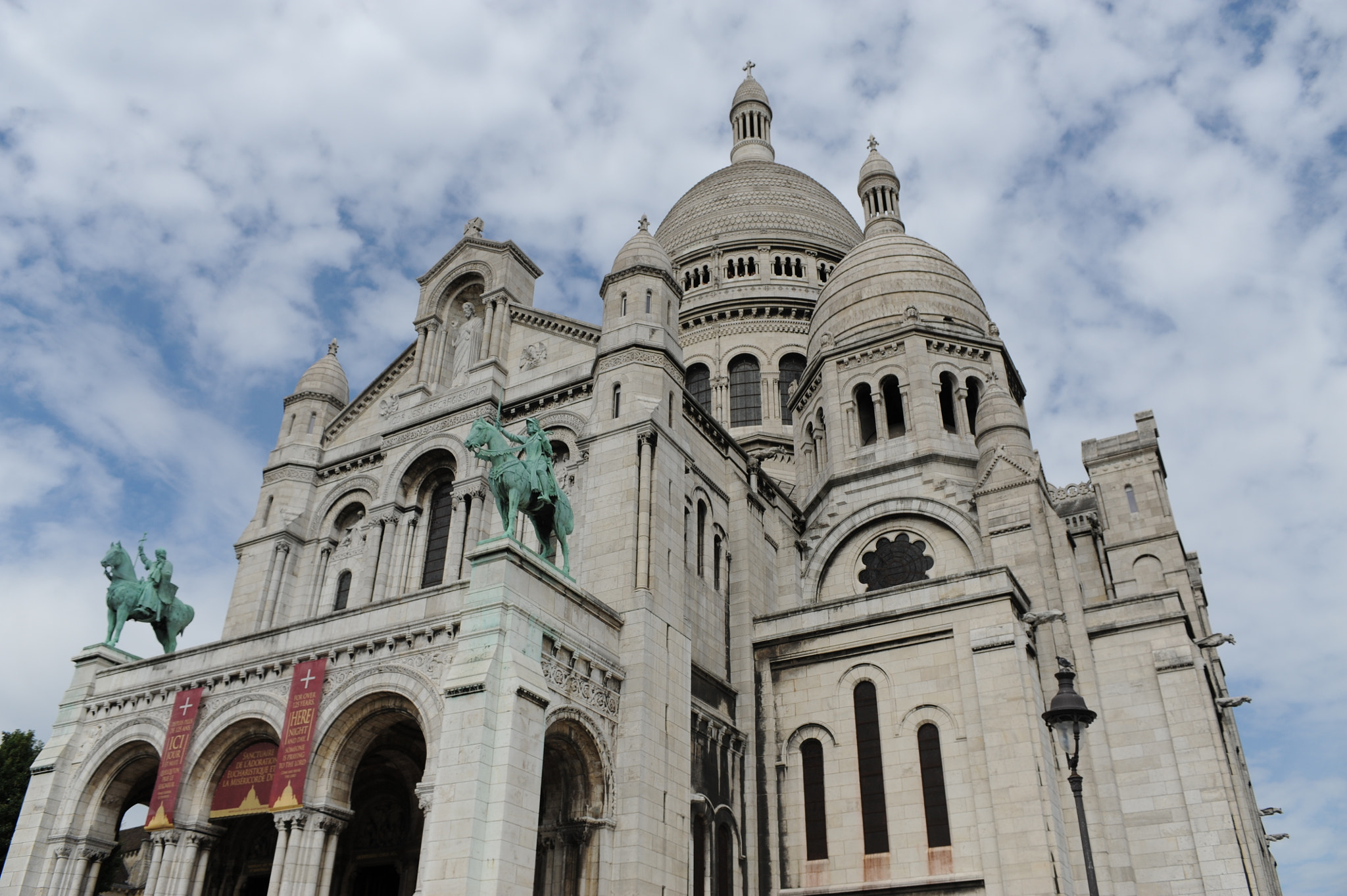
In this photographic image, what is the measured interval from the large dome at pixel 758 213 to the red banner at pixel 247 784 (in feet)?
119

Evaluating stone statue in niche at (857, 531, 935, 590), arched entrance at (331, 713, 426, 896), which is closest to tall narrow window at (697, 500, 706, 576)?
stone statue in niche at (857, 531, 935, 590)

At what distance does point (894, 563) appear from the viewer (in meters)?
32.0

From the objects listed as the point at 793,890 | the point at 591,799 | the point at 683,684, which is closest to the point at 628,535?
the point at 683,684

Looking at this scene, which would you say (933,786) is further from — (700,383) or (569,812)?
(700,383)

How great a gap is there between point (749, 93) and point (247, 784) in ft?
189

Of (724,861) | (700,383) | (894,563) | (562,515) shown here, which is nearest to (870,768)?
(724,861)

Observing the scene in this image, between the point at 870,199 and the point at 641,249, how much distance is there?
22319 mm

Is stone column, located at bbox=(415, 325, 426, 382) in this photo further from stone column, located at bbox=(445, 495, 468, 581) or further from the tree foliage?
the tree foliage

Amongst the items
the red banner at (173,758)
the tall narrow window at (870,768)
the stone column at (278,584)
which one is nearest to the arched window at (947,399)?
the tall narrow window at (870,768)

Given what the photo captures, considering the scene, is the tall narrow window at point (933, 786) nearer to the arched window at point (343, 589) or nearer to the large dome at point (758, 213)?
the arched window at point (343, 589)

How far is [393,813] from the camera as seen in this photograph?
25.0m

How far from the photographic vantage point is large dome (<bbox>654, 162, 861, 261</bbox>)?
173 feet

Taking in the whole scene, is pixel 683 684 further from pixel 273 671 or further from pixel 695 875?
pixel 273 671

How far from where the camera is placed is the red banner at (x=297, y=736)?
67.3 feet
